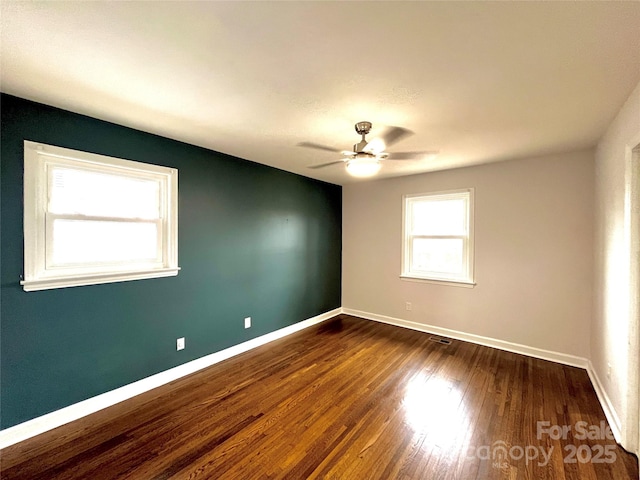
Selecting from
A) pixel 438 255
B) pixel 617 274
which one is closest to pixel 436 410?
pixel 617 274

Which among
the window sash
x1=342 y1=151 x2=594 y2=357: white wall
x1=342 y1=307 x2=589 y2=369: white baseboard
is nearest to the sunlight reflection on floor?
x1=342 y1=307 x2=589 y2=369: white baseboard

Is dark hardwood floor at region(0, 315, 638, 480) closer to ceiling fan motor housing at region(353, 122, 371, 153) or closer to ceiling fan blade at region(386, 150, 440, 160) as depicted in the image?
ceiling fan motor housing at region(353, 122, 371, 153)

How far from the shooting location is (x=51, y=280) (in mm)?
2055

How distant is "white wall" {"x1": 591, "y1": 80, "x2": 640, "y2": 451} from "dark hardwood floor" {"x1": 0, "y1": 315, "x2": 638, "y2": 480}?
0.99 feet

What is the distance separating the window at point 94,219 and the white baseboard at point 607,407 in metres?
3.98

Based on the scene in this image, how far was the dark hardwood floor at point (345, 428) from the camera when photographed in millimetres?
1703

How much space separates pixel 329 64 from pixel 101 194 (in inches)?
90.1

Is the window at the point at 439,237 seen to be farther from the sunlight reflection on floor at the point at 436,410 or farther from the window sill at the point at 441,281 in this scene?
the sunlight reflection on floor at the point at 436,410

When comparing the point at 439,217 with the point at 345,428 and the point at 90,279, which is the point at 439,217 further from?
the point at 90,279

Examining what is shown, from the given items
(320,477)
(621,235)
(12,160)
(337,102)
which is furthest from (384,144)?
(12,160)

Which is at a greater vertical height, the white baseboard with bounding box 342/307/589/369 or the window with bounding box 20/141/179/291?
the window with bounding box 20/141/179/291

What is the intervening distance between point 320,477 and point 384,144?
114 inches

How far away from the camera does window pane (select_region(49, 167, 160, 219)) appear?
2.16m

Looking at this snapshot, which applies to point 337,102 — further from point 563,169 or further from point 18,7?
point 563,169
